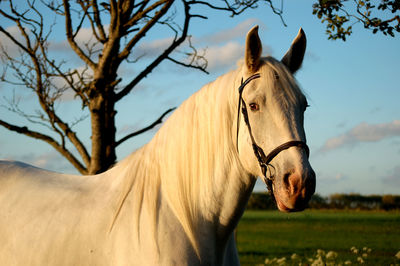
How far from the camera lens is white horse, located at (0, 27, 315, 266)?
2998 mm

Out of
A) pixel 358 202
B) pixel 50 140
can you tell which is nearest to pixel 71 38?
pixel 50 140

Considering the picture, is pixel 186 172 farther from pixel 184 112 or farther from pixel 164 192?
pixel 184 112

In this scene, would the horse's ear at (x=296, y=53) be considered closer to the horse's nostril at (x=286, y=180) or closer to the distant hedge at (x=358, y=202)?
the horse's nostril at (x=286, y=180)

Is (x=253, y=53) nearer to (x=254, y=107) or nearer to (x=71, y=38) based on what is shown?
(x=254, y=107)

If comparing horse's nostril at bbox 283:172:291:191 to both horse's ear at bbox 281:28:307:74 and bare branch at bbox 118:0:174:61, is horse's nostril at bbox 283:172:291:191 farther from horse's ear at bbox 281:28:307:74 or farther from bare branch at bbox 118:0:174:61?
bare branch at bbox 118:0:174:61

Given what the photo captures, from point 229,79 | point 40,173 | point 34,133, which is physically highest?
point 229,79

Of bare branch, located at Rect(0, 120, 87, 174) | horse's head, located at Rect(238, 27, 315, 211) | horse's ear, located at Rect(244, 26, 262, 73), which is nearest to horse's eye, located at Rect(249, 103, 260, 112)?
horse's head, located at Rect(238, 27, 315, 211)

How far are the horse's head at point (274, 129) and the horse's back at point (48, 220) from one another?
4.25 feet

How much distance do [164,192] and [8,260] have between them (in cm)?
150

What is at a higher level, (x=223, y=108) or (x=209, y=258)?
(x=223, y=108)

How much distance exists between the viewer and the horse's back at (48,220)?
3463mm

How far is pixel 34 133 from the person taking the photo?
28.3 ft

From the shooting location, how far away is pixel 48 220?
12.1 ft

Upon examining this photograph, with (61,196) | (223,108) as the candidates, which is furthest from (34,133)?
(223,108)
